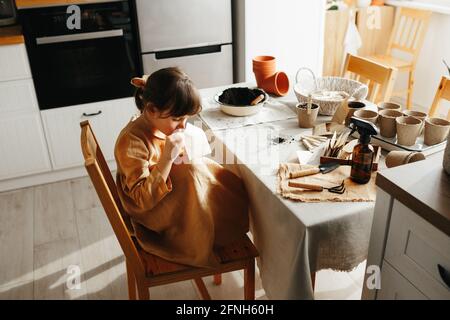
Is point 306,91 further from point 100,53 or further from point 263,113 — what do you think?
point 100,53

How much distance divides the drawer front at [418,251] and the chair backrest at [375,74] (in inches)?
42.9

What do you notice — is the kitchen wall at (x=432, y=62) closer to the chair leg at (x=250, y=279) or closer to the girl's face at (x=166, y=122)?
the chair leg at (x=250, y=279)

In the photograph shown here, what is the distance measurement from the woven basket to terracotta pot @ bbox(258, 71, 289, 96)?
6 cm

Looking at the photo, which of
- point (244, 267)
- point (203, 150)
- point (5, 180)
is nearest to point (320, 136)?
point (203, 150)

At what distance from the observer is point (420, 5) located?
3.50 m

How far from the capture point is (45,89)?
8.44 feet

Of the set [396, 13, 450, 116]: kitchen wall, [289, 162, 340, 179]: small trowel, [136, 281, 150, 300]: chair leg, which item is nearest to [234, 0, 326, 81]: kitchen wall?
[396, 13, 450, 116]: kitchen wall

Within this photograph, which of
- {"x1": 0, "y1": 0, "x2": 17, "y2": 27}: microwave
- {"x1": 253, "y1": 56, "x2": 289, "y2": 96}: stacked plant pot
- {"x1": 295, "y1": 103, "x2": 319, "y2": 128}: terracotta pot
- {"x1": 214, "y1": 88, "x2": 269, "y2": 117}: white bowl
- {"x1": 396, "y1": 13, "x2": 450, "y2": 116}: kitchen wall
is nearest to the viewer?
{"x1": 295, "y1": 103, "x2": 319, "y2": 128}: terracotta pot

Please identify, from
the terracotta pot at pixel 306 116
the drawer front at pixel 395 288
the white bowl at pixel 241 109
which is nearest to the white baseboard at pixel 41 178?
the white bowl at pixel 241 109

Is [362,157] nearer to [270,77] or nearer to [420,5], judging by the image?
[270,77]

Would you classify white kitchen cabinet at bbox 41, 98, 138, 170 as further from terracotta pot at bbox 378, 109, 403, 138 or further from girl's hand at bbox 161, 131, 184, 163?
terracotta pot at bbox 378, 109, 403, 138

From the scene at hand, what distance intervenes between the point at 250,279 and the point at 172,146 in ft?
1.88

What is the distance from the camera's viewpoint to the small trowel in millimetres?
1318

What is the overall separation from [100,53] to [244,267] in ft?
5.64
